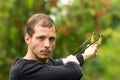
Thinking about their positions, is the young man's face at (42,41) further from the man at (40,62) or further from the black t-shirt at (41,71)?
the black t-shirt at (41,71)

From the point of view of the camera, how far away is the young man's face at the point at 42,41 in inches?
226

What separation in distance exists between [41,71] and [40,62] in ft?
0.43

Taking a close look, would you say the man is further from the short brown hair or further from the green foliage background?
the green foliage background

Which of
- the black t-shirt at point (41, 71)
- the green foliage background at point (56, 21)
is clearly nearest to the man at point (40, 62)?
the black t-shirt at point (41, 71)

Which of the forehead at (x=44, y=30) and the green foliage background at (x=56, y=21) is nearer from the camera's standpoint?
the forehead at (x=44, y=30)

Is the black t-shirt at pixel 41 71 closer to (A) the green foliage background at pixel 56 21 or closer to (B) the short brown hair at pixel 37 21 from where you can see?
(B) the short brown hair at pixel 37 21

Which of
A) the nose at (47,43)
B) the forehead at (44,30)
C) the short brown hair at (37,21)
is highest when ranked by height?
the short brown hair at (37,21)

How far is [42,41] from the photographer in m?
5.75

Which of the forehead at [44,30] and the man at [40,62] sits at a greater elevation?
the forehead at [44,30]

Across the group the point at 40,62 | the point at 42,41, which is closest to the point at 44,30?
the point at 42,41

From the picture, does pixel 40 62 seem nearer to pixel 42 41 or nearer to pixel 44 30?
pixel 42 41

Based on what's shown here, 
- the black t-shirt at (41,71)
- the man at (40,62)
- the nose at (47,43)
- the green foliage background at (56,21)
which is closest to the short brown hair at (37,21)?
the man at (40,62)

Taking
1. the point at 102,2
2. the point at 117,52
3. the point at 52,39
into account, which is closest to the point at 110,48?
the point at 117,52

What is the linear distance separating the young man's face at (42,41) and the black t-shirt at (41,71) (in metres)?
0.10
